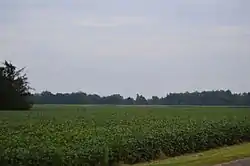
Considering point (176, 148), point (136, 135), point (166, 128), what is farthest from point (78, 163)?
point (166, 128)

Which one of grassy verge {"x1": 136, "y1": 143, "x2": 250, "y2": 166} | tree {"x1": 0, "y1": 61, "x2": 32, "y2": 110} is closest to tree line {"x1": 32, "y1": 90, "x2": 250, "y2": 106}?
tree {"x1": 0, "y1": 61, "x2": 32, "y2": 110}

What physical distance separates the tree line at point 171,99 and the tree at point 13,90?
4023 centimetres

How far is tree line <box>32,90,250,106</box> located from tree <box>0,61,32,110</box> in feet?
132

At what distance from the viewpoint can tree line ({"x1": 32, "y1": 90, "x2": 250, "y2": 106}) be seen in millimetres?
107688

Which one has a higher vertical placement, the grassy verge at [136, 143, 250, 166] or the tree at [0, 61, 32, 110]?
the tree at [0, 61, 32, 110]

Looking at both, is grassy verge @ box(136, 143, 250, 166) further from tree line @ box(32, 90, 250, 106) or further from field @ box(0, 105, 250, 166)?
tree line @ box(32, 90, 250, 106)

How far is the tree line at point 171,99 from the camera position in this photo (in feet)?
353

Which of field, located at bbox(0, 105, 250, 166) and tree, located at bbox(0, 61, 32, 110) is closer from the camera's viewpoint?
field, located at bbox(0, 105, 250, 166)

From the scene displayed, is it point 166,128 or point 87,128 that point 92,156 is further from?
point 166,128

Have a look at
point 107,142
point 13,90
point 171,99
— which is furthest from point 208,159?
point 171,99

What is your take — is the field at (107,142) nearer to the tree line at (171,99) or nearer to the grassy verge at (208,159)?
the grassy verge at (208,159)

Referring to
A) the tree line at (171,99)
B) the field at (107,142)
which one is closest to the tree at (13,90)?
the field at (107,142)

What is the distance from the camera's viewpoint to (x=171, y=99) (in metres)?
117

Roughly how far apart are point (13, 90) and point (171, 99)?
59.0m
